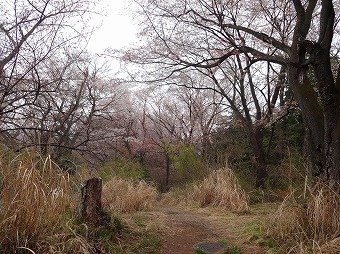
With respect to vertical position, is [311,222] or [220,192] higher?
[220,192]

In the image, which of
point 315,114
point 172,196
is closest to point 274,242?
point 315,114

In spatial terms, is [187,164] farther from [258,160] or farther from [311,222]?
[311,222]

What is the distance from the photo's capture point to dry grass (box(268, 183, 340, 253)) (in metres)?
3.51

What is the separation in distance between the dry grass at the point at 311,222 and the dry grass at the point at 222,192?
2.91m

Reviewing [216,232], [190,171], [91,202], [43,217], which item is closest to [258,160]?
[190,171]

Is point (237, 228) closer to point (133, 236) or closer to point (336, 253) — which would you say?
point (133, 236)

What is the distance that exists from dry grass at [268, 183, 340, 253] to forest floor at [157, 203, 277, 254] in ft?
1.06

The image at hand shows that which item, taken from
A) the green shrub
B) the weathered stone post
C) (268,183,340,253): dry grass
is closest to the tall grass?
the weathered stone post

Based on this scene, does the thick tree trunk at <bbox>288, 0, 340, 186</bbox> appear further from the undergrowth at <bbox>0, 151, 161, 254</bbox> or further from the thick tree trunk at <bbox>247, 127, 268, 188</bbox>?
the thick tree trunk at <bbox>247, 127, 268, 188</bbox>

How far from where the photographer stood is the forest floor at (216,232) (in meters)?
4.36

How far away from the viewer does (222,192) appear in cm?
796

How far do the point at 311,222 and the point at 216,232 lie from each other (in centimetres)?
186

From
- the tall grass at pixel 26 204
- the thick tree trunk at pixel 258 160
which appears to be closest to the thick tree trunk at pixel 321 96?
the tall grass at pixel 26 204

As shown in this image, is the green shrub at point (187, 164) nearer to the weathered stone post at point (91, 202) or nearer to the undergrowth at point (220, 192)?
the undergrowth at point (220, 192)
